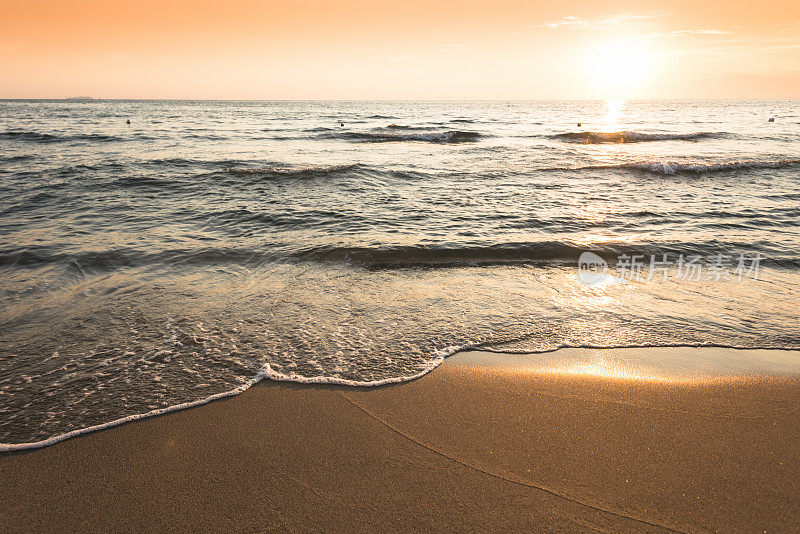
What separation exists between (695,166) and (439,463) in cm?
1898

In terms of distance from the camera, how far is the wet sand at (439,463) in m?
2.53

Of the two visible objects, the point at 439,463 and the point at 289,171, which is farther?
the point at 289,171

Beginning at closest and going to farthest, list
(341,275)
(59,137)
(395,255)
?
1. (341,275)
2. (395,255)
3. (59,137)

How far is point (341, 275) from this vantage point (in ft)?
22.7

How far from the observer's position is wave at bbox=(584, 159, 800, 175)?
1695 centimetres

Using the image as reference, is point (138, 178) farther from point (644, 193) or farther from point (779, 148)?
point (779, 148)

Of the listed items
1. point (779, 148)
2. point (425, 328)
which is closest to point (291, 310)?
point (425, 328)

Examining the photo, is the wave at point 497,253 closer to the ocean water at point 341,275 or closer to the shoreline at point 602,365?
the ocean water at point 341,275

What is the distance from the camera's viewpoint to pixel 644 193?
13.3m

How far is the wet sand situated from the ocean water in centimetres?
45

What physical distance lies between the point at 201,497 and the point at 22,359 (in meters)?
3.03

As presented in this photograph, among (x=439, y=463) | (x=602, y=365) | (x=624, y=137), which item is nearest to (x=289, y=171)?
(x=602, y=365)
